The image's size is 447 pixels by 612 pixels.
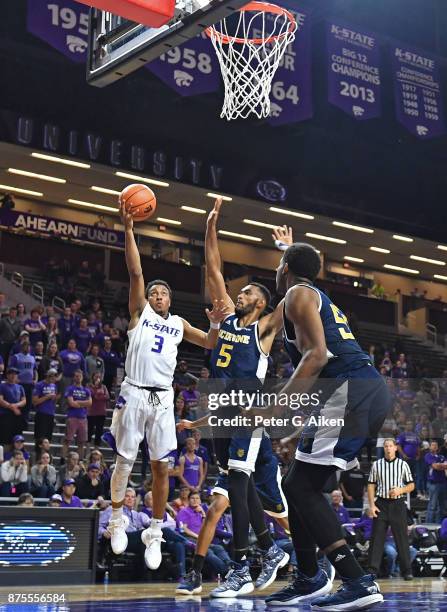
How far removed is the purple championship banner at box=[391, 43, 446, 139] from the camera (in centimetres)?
2498

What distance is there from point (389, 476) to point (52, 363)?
620 cm

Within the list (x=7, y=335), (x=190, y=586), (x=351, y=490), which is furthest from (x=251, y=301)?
(x=7, y=335)

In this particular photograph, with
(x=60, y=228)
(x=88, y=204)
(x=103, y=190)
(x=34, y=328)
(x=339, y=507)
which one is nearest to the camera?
(x=339, y=507)

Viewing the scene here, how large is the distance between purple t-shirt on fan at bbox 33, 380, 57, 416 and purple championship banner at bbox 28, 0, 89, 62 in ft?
29.9

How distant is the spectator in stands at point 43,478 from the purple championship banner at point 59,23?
11127 millimetres

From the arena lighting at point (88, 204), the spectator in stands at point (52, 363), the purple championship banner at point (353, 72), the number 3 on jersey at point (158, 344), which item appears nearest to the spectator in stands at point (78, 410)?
the spectator in stands at point (52, 363)

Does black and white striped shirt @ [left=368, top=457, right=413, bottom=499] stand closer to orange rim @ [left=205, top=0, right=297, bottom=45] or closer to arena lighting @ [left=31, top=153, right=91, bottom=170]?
orange rim @ [left=205, top=0, right=297, bottom=45]

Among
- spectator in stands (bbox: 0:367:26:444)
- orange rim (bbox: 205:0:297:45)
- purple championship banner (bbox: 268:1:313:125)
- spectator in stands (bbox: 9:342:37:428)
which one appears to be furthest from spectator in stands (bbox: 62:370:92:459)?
purple championship banner (bbox: 268:1:313:125)

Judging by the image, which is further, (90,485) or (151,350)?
(90,485)

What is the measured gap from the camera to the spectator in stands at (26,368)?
47.1 ft

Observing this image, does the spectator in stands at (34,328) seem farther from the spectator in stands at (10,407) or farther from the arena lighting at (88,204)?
the arena lighting at (88,204)

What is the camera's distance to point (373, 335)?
28672 mm

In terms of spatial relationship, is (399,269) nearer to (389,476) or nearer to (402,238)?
(402,238)

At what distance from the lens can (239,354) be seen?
684 centimetres
